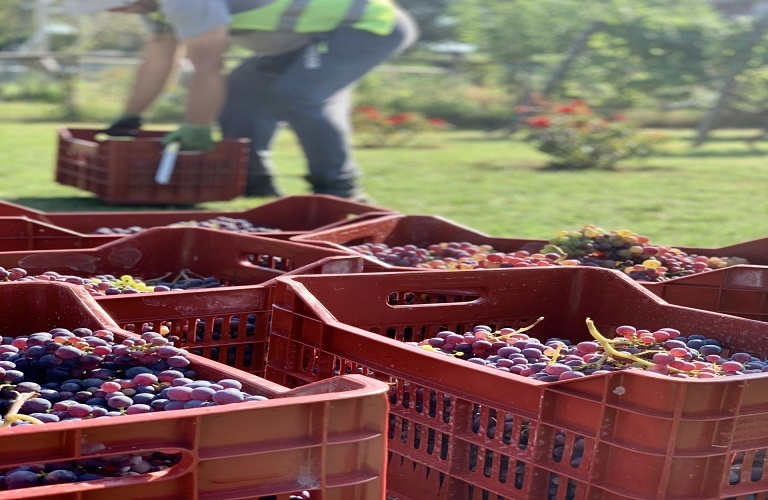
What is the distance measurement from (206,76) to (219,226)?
3228mm

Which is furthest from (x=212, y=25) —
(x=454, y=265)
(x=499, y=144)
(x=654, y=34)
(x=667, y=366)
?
(x=654, y=34)

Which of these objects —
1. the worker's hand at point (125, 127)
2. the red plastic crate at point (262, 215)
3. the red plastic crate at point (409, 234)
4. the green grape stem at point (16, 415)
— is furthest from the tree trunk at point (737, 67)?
the green grape stem at point (16, 415)

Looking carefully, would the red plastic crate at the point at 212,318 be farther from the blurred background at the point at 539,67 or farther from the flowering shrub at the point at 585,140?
the blurred background at the point at 539,67

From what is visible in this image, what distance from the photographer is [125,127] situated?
7.08 meters

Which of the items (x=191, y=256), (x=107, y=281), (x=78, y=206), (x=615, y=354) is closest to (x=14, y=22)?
(x=78, y=206)

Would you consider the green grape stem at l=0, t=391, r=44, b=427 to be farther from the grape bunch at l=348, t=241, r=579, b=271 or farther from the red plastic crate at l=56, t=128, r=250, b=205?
the red plastic crate at l=56, t=128, r=250, b=205

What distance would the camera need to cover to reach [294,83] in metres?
6.95

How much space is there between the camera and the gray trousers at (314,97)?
7.00m

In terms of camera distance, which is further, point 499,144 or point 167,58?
point 499,144

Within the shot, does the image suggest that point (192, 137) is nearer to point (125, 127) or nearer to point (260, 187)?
point (125, 127)

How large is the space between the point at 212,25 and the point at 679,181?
5.23 metres

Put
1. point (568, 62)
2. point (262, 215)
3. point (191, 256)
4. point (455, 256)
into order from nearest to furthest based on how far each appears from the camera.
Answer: point (191, 256) → point (455, 256) → point (262, 215) → point (568, 62)

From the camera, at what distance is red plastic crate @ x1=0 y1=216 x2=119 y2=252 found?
10.8ft

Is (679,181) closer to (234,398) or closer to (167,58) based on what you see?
(167,58)
